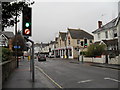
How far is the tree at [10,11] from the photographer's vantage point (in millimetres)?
7554

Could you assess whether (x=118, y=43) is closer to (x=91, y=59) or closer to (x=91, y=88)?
(x=91, y=59)

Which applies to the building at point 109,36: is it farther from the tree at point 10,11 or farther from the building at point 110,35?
the tree at point 10,11

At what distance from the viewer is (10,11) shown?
7770 mm

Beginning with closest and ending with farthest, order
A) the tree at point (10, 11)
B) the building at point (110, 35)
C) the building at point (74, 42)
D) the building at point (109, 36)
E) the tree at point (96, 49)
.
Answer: the tree at point (10, 11), the tree at point (96, 49), the building at point (110, 35), the building at point (109, 36), the building at point (74, 42)

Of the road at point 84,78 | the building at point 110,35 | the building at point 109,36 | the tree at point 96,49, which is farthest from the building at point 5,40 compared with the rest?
the building at point 109,36

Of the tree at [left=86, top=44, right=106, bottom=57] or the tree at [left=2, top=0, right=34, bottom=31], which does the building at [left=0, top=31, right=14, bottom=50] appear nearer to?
the tree at [left=2, top=0, right=34, bottom=31]

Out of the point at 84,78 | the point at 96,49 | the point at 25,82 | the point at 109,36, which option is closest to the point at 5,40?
the point at 96,49

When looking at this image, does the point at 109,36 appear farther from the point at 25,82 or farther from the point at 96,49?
the point at 25,82

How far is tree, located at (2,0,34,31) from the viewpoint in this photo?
7.55 meters

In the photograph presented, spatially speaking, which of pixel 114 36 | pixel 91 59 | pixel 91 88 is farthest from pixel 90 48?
pixel 91 88

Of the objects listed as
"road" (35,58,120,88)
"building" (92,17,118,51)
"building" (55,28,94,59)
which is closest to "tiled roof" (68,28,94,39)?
"building" (55,28,94,59)

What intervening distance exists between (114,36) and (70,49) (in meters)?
20.4

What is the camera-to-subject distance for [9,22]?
812cm

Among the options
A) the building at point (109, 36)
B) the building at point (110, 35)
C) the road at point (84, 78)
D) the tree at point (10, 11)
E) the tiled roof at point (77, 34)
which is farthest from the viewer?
the tiled roof at point (77, 34)
